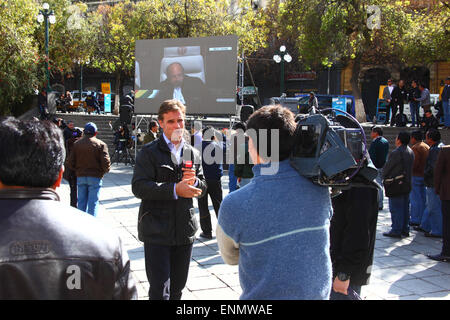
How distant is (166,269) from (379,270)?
3.47m

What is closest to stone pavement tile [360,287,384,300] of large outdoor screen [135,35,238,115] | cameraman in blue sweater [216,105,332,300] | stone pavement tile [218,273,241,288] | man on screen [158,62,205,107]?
stone pavement tile [218,273,241,288]

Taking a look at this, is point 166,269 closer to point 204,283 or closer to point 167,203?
point 167,203

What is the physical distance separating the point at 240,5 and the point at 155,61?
1189 cm

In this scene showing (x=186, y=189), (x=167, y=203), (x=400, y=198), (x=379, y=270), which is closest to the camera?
(x=186, y=189)

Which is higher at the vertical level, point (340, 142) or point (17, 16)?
point (17, 16)

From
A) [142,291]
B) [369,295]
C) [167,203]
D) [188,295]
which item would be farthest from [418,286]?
[167,203]

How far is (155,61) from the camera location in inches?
637

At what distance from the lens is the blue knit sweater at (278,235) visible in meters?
1.96

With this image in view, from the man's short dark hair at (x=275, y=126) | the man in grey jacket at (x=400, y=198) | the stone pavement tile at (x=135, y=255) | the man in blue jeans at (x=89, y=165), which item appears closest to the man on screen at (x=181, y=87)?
the man in blue jeans at (x=89, y=165)

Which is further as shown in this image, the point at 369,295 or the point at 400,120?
the point at 400,120

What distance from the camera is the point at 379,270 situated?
5812mm

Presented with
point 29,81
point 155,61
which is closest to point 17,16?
point 29,81
